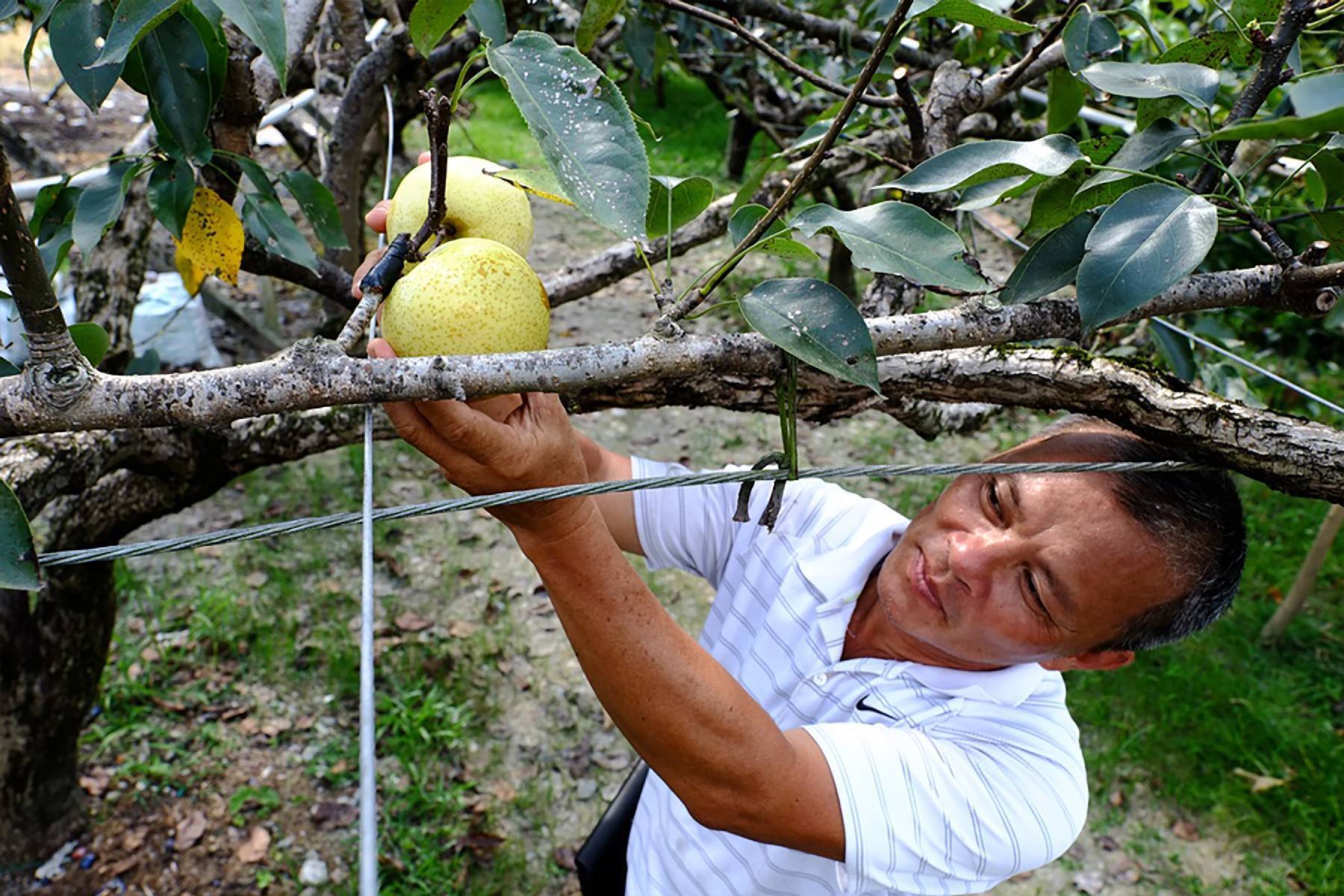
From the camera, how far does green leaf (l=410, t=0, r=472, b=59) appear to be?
0.82 metres

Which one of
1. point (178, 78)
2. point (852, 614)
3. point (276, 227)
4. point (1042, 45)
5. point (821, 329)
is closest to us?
point (821, 329)

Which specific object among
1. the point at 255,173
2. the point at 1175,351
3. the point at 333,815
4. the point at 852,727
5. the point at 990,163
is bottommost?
the point at 333,815

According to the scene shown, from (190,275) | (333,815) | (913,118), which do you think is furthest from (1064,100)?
(333,815)

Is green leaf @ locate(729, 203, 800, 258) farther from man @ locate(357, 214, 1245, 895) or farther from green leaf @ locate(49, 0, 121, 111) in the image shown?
green leaf @ locate(49, 0, 121, 111)

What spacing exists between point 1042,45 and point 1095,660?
918 mm

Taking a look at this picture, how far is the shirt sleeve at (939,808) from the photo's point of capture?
115 centimetres

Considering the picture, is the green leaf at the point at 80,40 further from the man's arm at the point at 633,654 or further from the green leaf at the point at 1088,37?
the green leaf at the point at 1088,37

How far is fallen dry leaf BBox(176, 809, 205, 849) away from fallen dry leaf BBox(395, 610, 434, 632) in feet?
2.82

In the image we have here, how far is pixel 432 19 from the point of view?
832 millimetres

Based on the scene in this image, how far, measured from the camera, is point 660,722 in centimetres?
104

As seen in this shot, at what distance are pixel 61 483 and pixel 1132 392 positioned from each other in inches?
59.8

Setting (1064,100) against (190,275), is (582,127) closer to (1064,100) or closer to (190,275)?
(1064,100)

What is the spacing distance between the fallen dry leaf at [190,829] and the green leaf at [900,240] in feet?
7.77

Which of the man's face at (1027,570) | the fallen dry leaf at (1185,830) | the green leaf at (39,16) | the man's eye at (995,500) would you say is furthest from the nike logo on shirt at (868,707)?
the fallen dry leaf at (1185,830)
